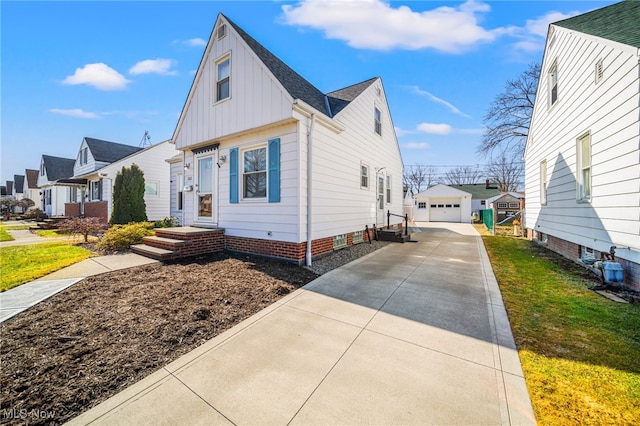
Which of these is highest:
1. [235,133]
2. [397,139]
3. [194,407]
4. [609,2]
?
[609,2]

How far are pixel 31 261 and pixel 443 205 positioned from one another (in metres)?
30.7

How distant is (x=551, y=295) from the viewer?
4.32 m

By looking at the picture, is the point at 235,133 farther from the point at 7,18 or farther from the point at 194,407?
the point at 194,407

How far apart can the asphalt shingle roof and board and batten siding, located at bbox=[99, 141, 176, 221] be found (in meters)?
13.0

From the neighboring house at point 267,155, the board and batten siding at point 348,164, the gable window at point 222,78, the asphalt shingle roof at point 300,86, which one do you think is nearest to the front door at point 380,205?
the board and batten siding at point 348,164

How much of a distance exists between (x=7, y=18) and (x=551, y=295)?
13.1 metres

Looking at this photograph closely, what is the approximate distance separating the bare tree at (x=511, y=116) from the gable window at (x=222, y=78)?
2160 centimetres

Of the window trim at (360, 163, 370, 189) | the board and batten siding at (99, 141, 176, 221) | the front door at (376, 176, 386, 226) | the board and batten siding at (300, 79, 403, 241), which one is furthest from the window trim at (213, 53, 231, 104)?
the board and batten siding at (99, 141, 176, 221)

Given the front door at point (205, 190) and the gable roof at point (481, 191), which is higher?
the gable roof at point (481, 191)

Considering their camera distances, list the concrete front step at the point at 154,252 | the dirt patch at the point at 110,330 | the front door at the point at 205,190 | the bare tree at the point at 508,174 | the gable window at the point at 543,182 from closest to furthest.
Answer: the dirt patch at the point at 110,330, the concrete front step at the point at 154,252, the front door at the point at 205,190, the gable window at the point at 543,182, the bare tree at the point at 508,174

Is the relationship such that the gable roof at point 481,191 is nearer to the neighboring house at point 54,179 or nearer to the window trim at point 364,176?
the window trim at point 364,176

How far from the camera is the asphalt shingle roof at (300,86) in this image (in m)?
6.75

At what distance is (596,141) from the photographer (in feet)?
17.1

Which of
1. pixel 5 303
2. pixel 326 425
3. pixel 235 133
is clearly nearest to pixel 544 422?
pixel 326 425
